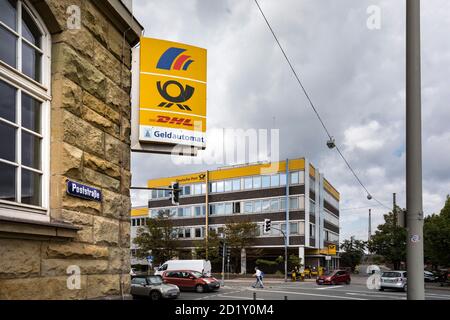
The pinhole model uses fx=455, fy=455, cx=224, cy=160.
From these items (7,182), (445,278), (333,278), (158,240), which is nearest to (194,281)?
(333,278)

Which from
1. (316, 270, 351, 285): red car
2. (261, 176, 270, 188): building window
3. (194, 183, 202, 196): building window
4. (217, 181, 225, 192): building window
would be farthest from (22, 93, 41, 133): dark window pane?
(194, 183, 202, 196): building window

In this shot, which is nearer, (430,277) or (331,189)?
(430,277)

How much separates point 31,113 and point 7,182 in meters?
0.77

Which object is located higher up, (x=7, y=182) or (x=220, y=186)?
(x=220, y=186)

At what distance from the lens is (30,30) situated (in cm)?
440

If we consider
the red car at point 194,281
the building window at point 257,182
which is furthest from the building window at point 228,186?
the red car at point 194,281

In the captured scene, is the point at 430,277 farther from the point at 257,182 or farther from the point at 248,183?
the point at 248,183

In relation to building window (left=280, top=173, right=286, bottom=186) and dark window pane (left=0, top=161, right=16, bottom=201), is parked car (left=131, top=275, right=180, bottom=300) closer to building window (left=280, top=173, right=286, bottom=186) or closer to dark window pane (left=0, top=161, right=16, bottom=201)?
dark window pane (left=0, top=161, right=16, bottom=201)

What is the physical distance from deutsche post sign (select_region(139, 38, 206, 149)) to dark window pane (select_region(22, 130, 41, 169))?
210 centimetres

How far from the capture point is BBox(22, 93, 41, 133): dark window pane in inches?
166

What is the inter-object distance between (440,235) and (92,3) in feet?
127

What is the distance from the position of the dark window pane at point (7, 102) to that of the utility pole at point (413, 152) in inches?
176

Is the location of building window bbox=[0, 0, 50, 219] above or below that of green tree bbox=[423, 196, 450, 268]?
above
